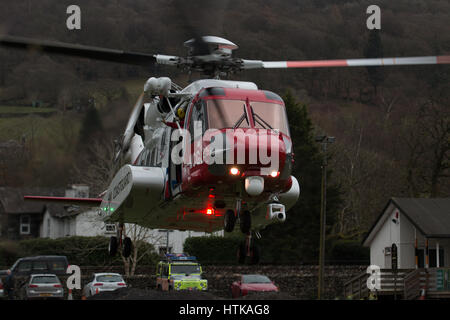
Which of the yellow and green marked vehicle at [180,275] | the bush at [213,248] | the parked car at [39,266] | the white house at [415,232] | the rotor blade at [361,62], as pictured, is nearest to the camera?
the rotor blade at [361,62]

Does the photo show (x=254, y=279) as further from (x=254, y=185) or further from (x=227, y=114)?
(x=254, y=185)

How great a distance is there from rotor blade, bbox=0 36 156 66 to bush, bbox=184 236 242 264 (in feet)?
128

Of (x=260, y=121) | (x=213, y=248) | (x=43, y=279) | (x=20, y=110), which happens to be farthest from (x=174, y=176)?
(x=213, y=248)

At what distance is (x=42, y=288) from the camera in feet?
124

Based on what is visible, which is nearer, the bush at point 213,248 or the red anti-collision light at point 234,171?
the red anti-collision light at point 234,171

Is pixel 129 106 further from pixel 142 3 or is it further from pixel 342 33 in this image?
pixel 342 33

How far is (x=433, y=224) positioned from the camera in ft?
142

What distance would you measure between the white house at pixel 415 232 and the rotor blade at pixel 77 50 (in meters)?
29.9

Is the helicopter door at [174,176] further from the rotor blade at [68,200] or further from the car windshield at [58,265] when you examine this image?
the car windshield at [58,265]

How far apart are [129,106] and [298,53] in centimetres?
4199

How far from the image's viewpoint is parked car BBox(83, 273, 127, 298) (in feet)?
126

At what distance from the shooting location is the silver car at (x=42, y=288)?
123 feet

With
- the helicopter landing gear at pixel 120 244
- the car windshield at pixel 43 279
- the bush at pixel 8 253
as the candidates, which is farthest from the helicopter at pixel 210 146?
the bush at pixel 8 253

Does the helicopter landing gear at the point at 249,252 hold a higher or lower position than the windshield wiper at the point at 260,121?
lower
